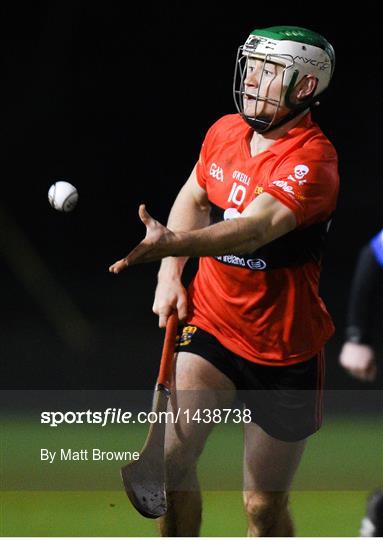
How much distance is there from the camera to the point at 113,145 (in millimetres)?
7906

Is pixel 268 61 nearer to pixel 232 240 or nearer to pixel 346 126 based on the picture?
pixel 232 240

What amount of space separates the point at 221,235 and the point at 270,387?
893 mm

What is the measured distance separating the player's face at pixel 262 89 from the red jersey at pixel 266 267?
0.12 metres

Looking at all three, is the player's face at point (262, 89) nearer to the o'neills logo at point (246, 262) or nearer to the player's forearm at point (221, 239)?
the o'neills logo at point (246, 262)

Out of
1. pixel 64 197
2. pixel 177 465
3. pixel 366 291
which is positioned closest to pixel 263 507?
pixel 177 465

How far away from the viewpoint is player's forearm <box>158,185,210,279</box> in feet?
16.0

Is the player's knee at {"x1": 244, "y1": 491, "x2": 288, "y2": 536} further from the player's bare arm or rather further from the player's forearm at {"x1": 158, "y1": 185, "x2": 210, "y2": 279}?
the player's bare arm

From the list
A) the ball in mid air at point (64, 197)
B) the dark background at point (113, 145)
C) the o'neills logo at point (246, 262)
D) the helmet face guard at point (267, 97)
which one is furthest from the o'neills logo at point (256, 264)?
the dark background at point (113, 145)

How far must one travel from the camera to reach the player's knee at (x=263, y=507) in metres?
4.65

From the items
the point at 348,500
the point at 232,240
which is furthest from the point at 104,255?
the point at 232,240

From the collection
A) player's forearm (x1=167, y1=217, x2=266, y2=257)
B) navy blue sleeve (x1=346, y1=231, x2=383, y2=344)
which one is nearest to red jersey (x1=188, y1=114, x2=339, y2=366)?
player's forearm (x1=167, y1=217, x2=266, y2=257)

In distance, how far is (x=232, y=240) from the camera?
13.1 ft

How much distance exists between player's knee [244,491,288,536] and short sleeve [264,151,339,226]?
3.26 ft

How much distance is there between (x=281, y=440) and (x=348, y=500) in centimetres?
162
